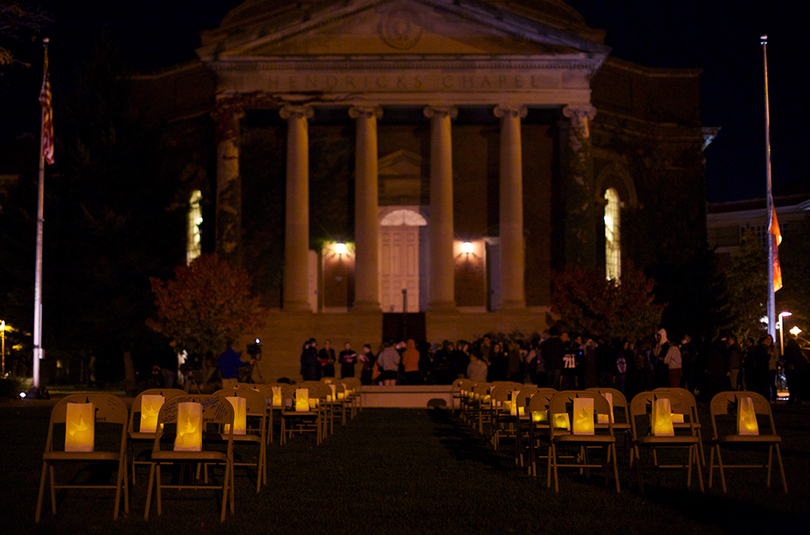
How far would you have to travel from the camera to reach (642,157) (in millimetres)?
47531

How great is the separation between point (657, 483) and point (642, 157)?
3777 cm

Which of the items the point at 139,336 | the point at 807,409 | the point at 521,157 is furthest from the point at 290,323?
the point at 807,409

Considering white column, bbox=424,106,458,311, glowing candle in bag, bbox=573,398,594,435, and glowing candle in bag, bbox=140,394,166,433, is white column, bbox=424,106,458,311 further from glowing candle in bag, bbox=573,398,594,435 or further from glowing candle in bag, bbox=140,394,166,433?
glowing candle in bag, bbox=140,394,166,433

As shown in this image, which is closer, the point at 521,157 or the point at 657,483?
the point at 657,483

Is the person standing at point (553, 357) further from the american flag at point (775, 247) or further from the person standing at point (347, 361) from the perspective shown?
the american flag at point (775, 247)

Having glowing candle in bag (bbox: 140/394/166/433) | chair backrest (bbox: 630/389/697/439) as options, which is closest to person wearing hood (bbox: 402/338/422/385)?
chair backrest (bbox: 630/389/697/439)

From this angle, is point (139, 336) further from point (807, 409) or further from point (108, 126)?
point (807, 409)

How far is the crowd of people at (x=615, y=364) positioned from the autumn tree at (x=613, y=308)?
15.0 feet

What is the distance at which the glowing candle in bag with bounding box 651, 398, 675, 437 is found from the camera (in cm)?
1120

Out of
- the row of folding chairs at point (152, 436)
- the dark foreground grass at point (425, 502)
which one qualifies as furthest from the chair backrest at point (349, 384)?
the row of folding chairs at point (152, 436)

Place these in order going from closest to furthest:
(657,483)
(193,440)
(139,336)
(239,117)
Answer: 1. (193,440)
2. (657,483)
3. (139,336)
4. (239,117)

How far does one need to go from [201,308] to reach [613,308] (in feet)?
47.0

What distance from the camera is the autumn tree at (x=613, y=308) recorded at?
1384 inches

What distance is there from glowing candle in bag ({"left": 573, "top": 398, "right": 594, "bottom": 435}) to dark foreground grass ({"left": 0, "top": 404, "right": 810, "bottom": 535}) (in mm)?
632
